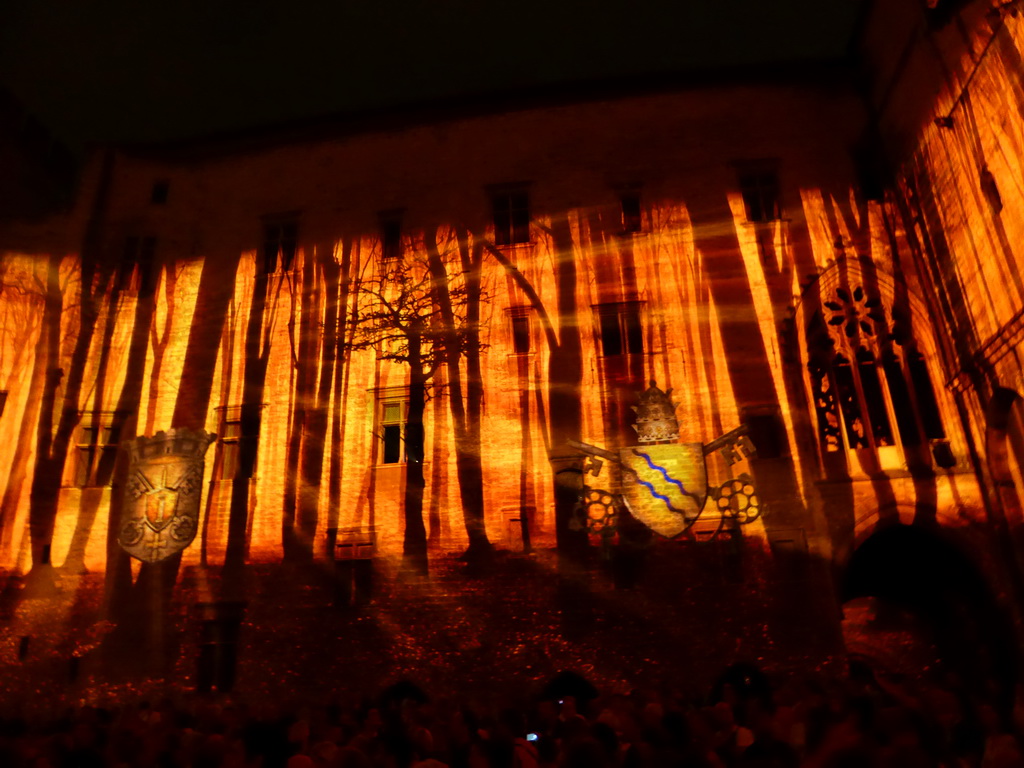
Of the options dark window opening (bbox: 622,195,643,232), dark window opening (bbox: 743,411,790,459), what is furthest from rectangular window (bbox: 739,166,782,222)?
dark window opening (bbox: 743,411,790,459)

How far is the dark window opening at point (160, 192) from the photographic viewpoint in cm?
1709

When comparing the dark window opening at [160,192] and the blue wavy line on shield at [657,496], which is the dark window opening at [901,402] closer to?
the blue wavy line on shield at [657,496]

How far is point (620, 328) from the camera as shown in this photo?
14.1 metres

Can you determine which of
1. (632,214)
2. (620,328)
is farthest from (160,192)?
(620,328)

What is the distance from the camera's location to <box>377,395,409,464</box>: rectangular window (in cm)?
1388

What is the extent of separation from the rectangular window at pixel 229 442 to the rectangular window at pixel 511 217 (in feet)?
22.6

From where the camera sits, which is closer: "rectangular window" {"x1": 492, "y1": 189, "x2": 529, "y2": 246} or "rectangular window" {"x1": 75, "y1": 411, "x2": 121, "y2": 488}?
"rectangular window" {"x1": 75, "y1": 411, "x2": 121, "y2": 488}

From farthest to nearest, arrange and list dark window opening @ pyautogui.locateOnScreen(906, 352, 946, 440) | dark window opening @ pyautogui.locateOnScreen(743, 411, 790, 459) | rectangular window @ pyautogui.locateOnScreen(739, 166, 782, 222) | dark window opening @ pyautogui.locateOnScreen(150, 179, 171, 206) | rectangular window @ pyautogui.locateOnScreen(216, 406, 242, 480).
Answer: dark window opening @ pyautogui.locateOnScreen(150, 179, 171, 206), rectangular window @ pyautogui.locateOnScreen(739, 166, 782, 222), rectangular window @ pyautogui.locateOnScreen(216, 406, 242, 480), dark window opening @ pyautogui.locateOnScreen(906, 352, 946, 440), dark window opening @ pyautogui.locateOnScreen(743, 411, 790, 459)

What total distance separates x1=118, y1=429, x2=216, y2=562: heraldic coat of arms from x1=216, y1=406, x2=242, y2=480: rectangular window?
58cm

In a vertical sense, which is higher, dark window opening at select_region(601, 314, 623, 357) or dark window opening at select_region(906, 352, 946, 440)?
dark window opening at select_region(601, 314, 623, 357)

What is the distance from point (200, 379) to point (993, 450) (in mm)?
15546

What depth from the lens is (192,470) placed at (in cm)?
1361

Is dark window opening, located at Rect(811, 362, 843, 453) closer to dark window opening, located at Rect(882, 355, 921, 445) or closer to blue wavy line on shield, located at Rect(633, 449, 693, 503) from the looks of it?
dark window opening, located at Rect(882, 355, 921, 445)

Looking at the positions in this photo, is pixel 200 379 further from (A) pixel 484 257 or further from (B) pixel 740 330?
(B) pixel 740 330
